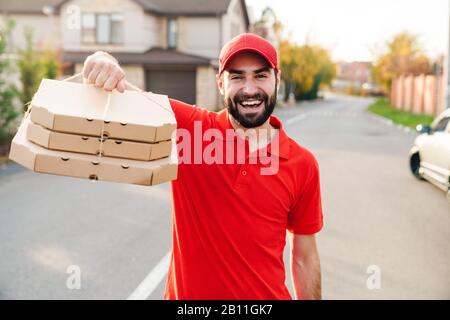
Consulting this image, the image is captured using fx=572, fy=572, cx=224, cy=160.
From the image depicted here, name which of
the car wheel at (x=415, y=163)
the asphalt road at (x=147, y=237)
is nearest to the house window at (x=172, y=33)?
the asphalt road at (x=147, y=237)

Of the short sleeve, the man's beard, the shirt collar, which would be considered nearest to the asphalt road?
the short sleeve

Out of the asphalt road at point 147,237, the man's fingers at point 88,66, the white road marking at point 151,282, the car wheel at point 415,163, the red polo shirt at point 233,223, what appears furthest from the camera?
the car wheel at point 415,163

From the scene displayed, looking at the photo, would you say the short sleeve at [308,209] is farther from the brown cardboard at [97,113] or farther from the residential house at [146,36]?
the residential house at [146,36]

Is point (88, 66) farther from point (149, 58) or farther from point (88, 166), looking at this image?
point (149, 58)

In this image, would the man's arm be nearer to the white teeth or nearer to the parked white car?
the white teeth

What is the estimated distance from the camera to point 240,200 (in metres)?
2.30

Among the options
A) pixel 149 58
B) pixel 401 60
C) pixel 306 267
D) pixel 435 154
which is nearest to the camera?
pixel 306 267

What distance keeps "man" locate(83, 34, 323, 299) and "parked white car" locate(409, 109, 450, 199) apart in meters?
7.96

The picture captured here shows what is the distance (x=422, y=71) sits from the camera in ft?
156

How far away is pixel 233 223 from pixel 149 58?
107 ft

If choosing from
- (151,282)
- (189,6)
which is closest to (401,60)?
(189,6)

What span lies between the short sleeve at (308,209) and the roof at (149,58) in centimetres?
3154

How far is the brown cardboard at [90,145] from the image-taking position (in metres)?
1.96

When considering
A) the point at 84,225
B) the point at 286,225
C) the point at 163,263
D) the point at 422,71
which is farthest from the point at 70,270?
the point at 422,71
